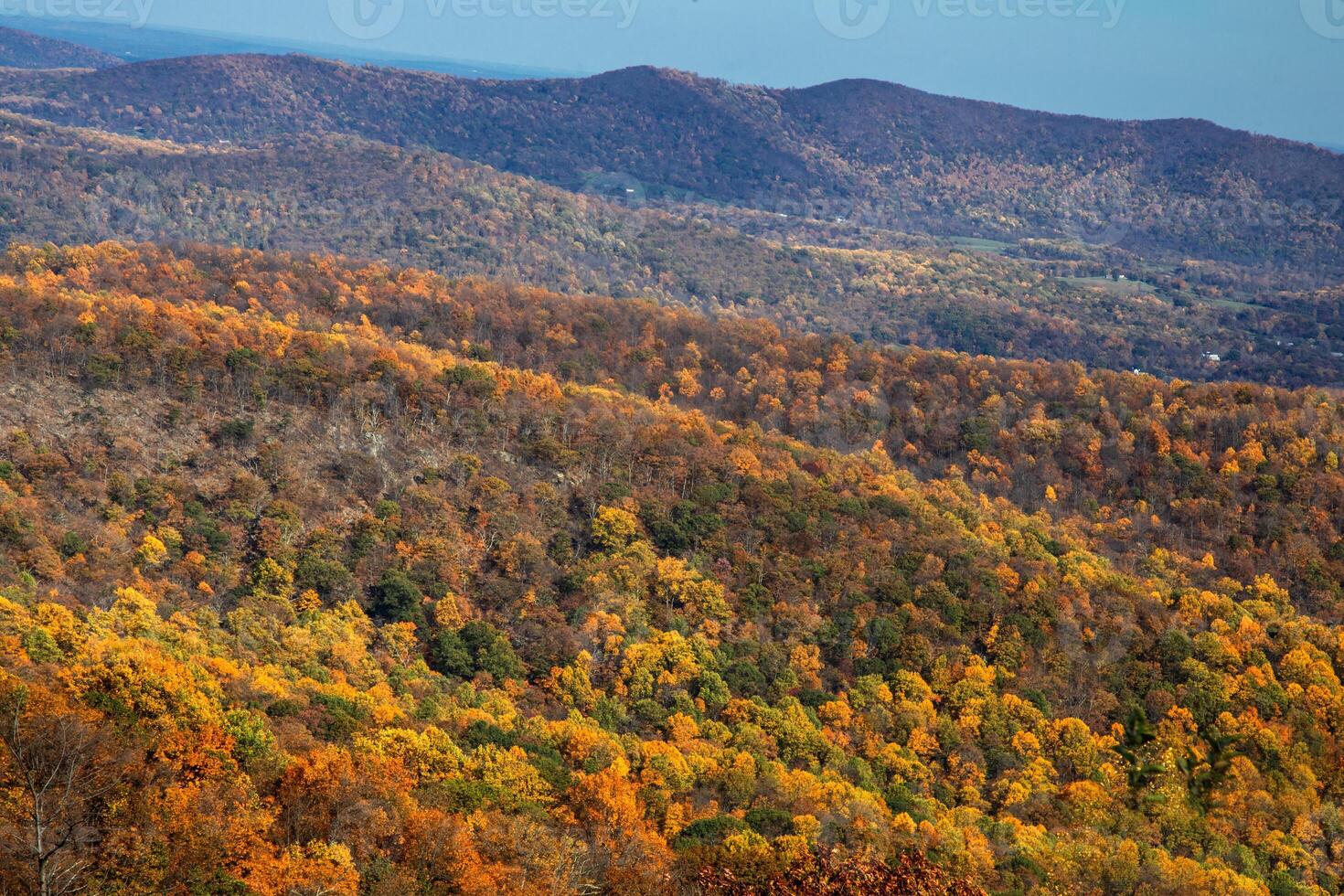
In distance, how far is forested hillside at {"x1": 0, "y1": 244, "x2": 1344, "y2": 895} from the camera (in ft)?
116

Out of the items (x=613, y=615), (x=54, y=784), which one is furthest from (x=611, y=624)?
(x=54, y=784)

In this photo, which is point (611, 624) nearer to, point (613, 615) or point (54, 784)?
point (613, 615)

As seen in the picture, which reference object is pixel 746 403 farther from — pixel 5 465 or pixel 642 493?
pixel 5 465

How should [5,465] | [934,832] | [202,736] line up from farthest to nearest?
[5,465] → [934,832] → [202,736]

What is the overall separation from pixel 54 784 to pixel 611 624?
34543 mm

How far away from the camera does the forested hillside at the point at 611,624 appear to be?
35375 mm

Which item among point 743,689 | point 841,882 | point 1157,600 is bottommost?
point 743,689

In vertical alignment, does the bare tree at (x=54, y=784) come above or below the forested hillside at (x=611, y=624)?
above

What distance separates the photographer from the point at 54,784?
93.8 feet

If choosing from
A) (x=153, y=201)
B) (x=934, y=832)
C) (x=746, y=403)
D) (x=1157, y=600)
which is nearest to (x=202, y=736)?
(x=934, y=832)

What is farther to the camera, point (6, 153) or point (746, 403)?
point (6, 153)

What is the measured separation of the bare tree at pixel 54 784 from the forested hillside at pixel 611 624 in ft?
0.59

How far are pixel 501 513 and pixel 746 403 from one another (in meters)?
42.4

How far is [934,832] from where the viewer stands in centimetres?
4525
